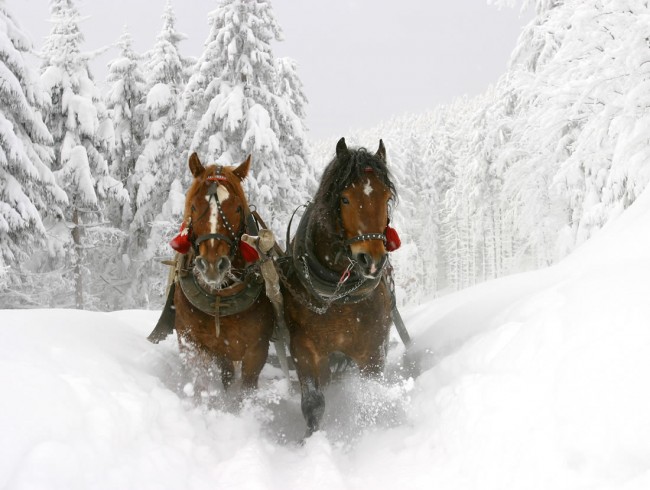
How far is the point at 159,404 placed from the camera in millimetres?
3326

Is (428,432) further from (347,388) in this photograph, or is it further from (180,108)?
(180,108)

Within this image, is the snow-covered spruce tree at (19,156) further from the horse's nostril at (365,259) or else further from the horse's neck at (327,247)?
the horse's nostril at (365,259)

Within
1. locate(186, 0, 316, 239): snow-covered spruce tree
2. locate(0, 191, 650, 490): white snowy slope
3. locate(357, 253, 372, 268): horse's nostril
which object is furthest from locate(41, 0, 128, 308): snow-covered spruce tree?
locate(357, 253, 372, 268): horse's nostril

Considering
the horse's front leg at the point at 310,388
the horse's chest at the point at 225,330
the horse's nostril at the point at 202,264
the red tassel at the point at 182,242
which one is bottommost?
the horse's front leg at the point at 310,388

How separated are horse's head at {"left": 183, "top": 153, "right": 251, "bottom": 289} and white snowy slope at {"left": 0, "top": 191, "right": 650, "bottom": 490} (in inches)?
40.2

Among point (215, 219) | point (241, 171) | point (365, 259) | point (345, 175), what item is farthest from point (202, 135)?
point (365, 259)

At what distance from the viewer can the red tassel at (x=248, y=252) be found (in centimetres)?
390

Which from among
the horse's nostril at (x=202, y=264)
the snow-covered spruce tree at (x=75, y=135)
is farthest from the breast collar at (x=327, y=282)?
the snow-covered spruce tree at (x=75, y=135)

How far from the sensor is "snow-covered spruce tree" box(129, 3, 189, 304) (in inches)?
652

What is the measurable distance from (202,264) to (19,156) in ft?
32.5

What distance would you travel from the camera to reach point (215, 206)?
363cm

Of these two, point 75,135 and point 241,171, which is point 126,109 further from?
point 241,171

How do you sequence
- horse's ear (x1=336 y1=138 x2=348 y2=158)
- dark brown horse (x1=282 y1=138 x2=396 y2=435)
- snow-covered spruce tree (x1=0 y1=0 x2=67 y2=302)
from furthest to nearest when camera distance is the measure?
snow-covered spruce tree (x1=0 y1=0 x2=67 y2=302)
horse's ear (x1=336 y1=138 x2=348 y2=158)
dark brown horse (x1=282 y1=138 x2=396 y2=435)

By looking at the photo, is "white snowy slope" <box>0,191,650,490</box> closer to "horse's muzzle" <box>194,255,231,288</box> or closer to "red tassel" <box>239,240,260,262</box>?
"horse's muzzle" <box>194,255,231,288</box>
